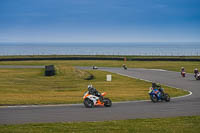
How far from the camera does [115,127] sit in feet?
51.9

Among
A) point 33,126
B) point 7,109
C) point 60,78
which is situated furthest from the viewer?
point 60,78

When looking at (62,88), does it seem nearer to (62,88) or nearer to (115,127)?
(62,88)

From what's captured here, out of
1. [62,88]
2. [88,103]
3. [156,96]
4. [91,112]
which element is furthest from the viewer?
[62,88]

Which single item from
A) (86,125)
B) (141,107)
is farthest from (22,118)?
(141,107)

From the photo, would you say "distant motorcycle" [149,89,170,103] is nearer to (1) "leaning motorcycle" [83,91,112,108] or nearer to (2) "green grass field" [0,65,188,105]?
(2) "green grass field" [0,65,188,105]

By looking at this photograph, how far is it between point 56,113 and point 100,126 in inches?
171

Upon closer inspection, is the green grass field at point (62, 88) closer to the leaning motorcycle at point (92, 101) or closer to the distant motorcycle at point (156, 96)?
the distant motorcycle at point (156, 96)

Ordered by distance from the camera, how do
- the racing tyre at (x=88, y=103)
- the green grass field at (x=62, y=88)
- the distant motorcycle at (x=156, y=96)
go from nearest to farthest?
the racing tyre at (x=88, y=103) → the distant motorcycle at (x=156, y=96) → the green grass field at (x=62, y=88)

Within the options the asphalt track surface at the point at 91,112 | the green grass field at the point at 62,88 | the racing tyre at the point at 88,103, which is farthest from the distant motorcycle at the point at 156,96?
the racing tyre at the point at 88,103

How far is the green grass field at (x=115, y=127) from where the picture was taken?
1517cm

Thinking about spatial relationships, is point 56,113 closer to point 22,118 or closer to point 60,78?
point 22,118

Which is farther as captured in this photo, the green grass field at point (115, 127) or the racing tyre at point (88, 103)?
the racing tyre at point (88, 103)

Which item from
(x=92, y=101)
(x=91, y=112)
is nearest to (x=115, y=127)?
(x=91, y=112)

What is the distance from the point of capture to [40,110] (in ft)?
68.5
